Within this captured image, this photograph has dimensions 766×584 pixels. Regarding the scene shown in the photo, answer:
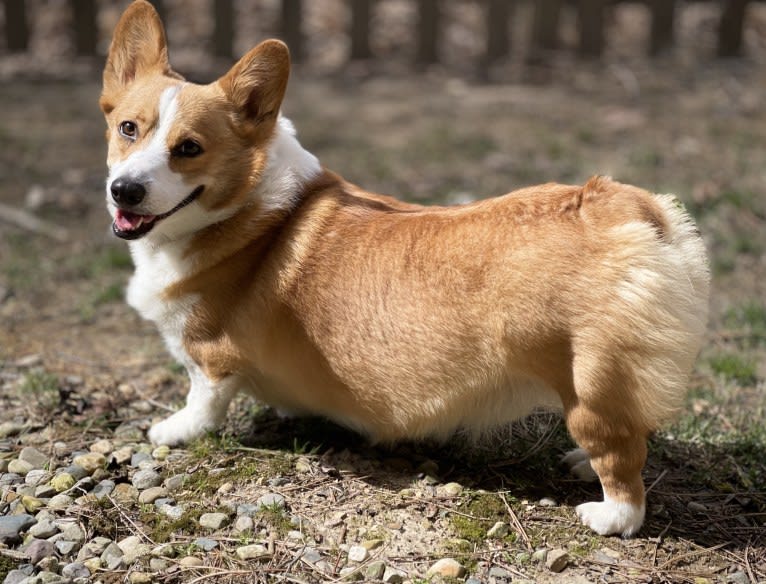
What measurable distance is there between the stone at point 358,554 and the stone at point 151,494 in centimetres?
77

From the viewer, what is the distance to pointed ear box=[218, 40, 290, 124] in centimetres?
324

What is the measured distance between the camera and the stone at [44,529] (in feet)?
9.78

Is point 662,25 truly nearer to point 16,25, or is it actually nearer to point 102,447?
point 16,25

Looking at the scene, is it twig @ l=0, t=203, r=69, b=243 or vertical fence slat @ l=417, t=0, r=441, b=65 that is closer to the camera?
twig @ l=0, t=203, r=69, b=243

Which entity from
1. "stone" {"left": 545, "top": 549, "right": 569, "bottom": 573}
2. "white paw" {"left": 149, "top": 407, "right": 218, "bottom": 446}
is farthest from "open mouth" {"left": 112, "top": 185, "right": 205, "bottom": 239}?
"stone" {"left": 545, "top": 549, "right": 569, "bottom": 573}

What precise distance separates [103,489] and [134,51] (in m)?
1.74

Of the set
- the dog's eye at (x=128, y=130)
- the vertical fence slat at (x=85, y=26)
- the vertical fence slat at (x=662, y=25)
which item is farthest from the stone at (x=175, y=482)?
the vertical fence slat at (x=662, y=25)

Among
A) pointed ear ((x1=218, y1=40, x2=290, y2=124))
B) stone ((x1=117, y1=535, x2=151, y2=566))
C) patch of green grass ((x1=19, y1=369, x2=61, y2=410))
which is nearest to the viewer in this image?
stone ((x1=117, y1=535, x2=151, y2=566))

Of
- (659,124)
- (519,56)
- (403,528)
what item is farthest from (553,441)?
(519,56)

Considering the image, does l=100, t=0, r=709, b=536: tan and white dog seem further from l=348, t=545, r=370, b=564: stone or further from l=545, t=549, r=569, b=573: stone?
l=348, t=545, r=370, b=564: stone

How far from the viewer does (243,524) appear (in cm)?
305

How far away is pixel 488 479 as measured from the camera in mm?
3371

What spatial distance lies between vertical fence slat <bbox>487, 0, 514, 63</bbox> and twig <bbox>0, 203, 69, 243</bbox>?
15.9 feet

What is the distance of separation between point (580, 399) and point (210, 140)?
1604 mm
